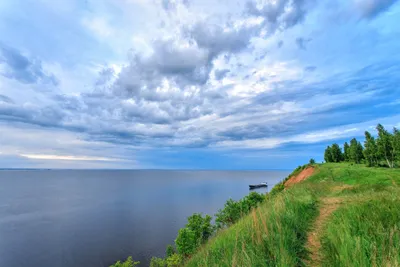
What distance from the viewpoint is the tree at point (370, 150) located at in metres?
52.6

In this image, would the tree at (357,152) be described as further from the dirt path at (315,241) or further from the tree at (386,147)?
the dirt path at (315,241)

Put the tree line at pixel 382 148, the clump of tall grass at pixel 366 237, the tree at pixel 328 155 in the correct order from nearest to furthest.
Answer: the clump of tall grass at pixel 366 237 < the tree line at pixel 382 148 < the tree at pixel 328 155

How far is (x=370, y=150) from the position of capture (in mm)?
53125

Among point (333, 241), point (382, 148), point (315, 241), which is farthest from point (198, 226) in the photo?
point (382, 148)

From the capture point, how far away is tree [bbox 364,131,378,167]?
173 ft

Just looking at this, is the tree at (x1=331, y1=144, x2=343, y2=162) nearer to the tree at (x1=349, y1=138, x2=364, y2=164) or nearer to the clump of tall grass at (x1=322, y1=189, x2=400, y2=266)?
the tree at (x1=349, y1=138, x2=364, y2=164)

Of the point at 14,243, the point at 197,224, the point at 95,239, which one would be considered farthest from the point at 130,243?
the point at 14,243

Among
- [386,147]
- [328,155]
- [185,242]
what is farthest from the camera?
[328,155]

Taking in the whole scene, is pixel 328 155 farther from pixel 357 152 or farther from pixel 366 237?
pixel 366 237

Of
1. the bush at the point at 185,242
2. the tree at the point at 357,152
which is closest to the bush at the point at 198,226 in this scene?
the bush at the point at 185,242

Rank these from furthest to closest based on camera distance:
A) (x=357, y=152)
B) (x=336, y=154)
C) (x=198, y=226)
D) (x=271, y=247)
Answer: (x=336, y=154)
(x=357, y=152)
(x=198, y=226)
(x=271, y=247)

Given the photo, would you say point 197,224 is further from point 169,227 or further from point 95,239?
point 95,239

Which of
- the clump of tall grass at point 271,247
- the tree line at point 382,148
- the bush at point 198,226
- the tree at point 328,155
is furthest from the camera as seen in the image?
the tree at point 328,155

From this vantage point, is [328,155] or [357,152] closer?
[357,152]
